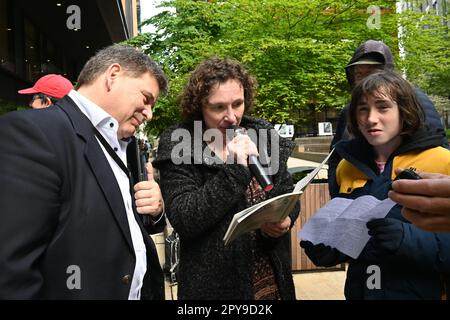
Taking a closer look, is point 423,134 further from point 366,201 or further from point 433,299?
point 433,299

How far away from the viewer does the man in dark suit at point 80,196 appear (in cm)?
136

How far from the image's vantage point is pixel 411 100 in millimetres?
2307

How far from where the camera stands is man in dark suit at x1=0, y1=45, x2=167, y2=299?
1357mm

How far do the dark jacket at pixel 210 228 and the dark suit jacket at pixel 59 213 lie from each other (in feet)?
1.86

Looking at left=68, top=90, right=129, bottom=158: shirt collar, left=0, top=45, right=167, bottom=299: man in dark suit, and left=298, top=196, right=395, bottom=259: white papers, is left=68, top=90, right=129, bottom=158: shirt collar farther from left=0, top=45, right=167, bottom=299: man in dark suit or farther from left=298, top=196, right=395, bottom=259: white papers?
left=298, top=196, right=395, bottom=259: white papers

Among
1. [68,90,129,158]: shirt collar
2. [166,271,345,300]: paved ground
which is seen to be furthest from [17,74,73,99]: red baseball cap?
[166,271,345,300]: paved ground

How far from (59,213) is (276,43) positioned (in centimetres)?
792

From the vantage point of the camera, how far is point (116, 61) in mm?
1949

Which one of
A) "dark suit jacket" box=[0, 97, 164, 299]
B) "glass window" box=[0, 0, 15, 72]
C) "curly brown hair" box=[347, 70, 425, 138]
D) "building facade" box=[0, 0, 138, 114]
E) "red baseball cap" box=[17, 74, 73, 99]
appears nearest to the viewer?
"dark suit jacket" box=[0, 97, 164, 299]

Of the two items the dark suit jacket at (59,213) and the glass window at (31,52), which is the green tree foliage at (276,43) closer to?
the glass window at (31,52)

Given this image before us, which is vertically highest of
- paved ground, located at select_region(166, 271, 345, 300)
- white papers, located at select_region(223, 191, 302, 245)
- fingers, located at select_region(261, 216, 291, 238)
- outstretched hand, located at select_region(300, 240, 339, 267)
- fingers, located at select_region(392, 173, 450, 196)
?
fingers, located at select_region(392, 173, 450, 196)

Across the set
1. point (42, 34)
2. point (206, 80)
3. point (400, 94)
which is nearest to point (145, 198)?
point (206, 80)

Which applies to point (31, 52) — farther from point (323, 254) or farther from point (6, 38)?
point (323, 254)

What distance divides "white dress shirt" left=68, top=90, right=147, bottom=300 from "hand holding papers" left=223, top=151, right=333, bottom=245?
0.39 meters
